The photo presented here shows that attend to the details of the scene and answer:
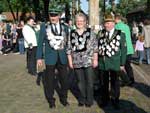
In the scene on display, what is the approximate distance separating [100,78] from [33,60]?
5.40 m

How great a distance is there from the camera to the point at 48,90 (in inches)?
400

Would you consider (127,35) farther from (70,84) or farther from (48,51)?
(48,51)

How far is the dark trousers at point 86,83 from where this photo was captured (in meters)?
9.98

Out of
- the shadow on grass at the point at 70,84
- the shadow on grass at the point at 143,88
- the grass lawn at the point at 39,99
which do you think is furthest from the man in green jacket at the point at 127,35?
the shadow on grass at the point at 70,84

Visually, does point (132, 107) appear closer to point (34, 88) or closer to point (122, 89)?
point (122, 89)

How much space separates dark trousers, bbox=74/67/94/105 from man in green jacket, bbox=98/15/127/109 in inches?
12.0

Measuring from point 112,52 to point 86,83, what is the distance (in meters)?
0.83

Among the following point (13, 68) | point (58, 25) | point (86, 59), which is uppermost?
point (58, 25)

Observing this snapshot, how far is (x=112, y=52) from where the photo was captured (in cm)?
983

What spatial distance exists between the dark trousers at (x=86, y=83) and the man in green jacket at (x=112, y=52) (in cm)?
31

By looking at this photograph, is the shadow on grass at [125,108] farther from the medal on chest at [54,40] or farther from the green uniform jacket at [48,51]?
the medal on chest at [54,40]

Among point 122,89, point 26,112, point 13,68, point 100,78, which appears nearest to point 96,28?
point 122,89

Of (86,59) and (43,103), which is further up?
(86,59)

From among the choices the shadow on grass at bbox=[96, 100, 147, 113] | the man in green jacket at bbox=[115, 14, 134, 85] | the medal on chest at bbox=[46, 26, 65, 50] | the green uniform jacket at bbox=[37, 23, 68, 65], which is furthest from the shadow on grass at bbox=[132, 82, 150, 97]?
the medal on chest at bbox=[46, 26, 65, 50]
